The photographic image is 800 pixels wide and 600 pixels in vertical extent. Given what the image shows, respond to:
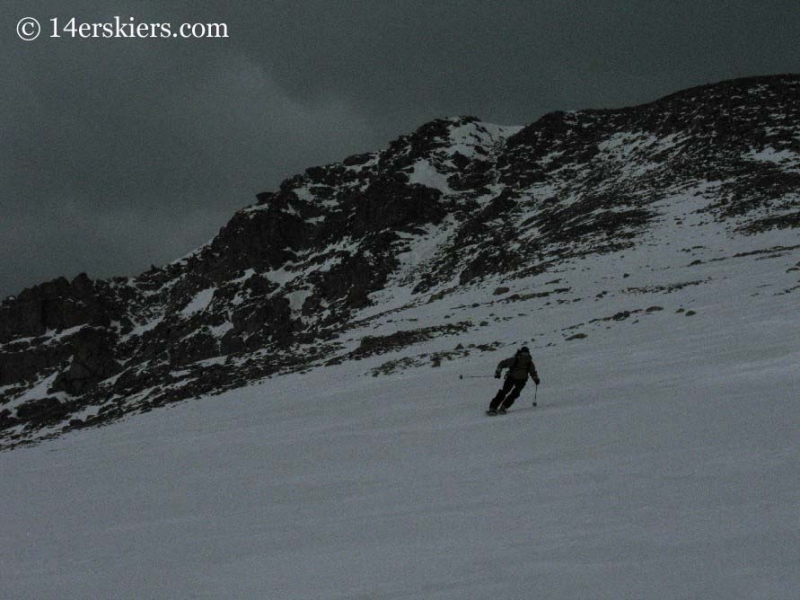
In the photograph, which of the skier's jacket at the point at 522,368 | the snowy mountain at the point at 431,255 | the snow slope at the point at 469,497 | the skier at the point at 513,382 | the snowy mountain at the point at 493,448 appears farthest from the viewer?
the snowy mountain at the point at 431,255

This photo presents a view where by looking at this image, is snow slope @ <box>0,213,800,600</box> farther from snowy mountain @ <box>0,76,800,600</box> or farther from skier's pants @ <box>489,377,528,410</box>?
skier's pants @ <box>489,377,528,410</box>

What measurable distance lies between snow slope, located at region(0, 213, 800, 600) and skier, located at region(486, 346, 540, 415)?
0.30 m

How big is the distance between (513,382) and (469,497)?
19.6 feet

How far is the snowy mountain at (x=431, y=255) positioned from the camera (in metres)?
32.2

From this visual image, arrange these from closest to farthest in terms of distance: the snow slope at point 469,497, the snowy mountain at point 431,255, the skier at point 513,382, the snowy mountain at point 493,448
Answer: the snow slope at point 469,497 → the snowy mountain at point 493,448 → the skier at point 513,382 → the snowy mountain at point 431,255

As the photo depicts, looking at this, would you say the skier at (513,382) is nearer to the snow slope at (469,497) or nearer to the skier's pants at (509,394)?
the skier's pants at (509,394)

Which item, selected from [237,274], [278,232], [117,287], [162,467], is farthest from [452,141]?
[162,467]

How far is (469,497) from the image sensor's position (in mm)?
5387

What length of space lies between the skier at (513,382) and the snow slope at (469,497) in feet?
0.99

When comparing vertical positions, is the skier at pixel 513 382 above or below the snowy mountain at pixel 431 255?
below

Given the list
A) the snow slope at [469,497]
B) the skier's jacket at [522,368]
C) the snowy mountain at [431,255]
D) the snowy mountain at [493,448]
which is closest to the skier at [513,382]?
the skier's jacket at [522,368]

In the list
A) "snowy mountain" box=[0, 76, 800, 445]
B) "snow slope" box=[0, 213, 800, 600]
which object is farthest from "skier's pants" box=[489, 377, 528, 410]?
"snowy mountain" box=[0, 76, 800, 445]

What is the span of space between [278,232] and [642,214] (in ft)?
212

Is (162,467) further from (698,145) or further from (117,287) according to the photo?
(117,287)
